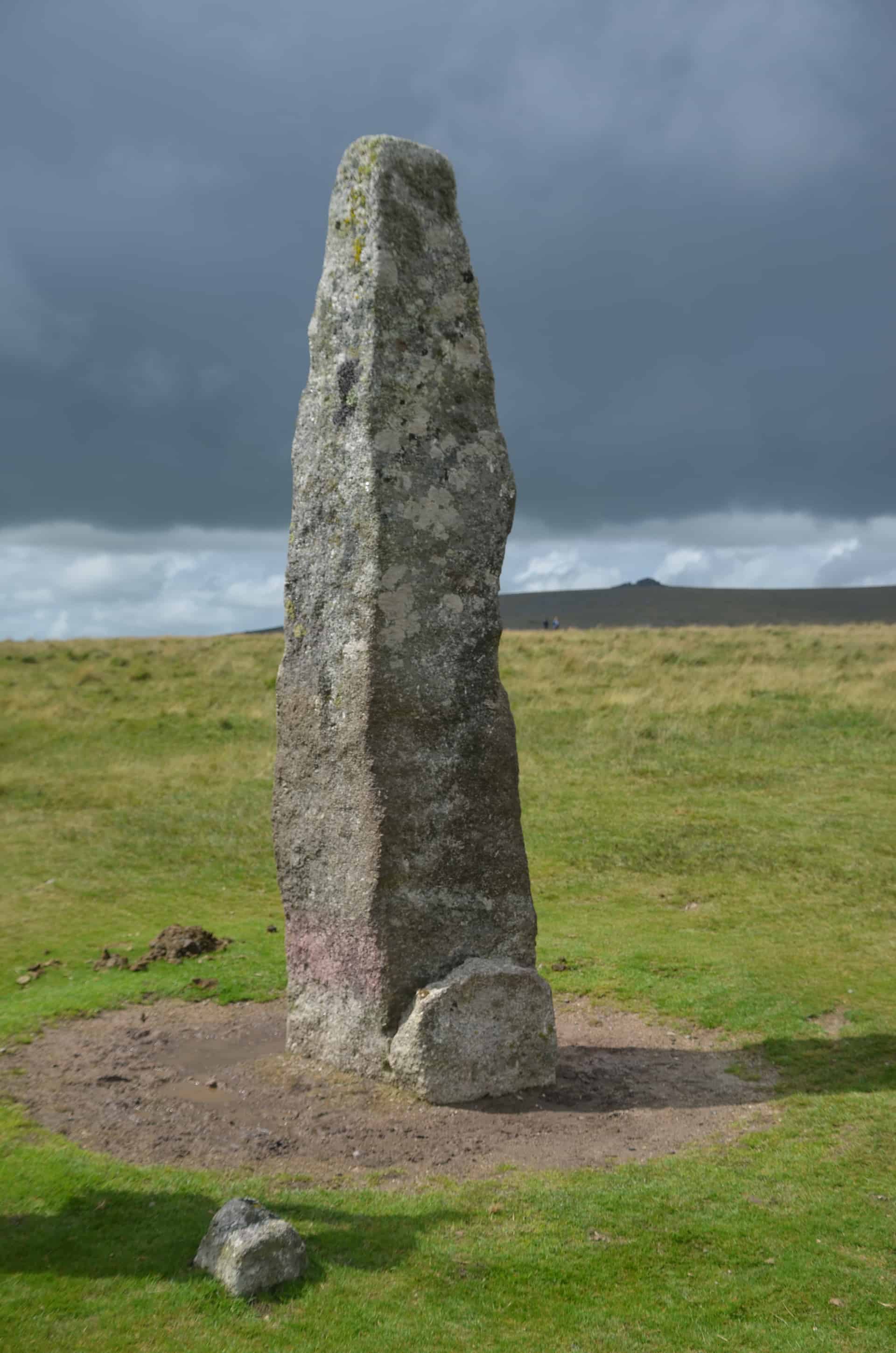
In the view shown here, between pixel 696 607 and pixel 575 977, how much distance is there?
287 ft

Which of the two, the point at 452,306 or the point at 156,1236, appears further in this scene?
the point at 452,306

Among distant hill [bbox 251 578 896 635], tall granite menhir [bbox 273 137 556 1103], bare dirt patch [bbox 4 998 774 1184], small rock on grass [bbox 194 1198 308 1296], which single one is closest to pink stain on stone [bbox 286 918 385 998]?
tall granite menhir [bbox 273 137 556 1103]

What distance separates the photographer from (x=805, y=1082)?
8.93m

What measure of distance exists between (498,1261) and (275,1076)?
3.27 metres

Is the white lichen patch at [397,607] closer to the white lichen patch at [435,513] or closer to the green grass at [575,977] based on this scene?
the white lichen patch at [435,513]

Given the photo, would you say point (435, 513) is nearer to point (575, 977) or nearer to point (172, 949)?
point (575, 977)

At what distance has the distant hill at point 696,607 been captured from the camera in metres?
86.7

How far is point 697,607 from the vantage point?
96.6 metres

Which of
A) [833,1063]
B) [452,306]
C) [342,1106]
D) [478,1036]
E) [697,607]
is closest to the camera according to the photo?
[342,1106]

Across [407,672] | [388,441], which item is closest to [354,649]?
[407,672]

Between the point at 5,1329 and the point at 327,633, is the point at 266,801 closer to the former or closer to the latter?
the point at 327,633

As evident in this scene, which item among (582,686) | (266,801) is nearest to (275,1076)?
(266,801)

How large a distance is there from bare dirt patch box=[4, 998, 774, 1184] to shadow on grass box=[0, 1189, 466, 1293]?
0.70m

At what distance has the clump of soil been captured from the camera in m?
12.3
